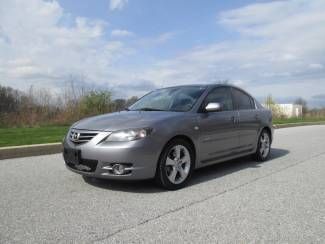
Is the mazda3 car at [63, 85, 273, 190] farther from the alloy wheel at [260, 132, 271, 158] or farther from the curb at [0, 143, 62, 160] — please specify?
the curb at [0, 143, 62, 160]

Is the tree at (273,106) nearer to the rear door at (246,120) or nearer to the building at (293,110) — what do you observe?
the building at (293,110)

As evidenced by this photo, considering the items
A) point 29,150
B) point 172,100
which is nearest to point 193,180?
point 172,100

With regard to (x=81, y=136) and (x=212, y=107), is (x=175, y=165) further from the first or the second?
(x=81, y=136)

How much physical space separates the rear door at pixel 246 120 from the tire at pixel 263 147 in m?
0.31

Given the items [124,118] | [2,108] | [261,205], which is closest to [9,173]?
[124,118]

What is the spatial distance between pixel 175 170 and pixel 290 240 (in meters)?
2.23

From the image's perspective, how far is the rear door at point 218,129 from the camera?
19.9ft

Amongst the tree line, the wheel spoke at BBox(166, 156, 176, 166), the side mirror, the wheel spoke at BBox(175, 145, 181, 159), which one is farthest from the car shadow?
the tree line

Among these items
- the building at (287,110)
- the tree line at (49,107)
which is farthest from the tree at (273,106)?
the tree line at (49,107)

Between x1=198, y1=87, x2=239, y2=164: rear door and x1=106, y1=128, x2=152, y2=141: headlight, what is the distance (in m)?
1.22

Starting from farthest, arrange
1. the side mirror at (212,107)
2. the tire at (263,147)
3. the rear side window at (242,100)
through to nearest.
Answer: the tire at (263,147), the rear side window at (242,100), the side mirror at (212,107)

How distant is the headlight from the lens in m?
5.02

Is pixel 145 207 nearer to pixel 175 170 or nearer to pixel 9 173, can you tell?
pixel 175 170

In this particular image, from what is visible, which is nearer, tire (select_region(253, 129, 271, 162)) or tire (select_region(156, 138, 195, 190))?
tire (select_region(156, 138, 195, 190))
